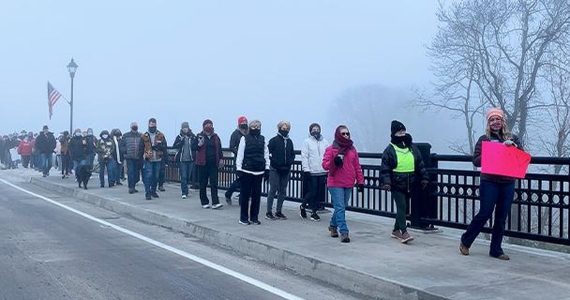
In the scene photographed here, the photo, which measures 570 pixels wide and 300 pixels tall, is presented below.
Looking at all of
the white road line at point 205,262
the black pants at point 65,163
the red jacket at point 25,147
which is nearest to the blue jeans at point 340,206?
the white road line at point 205,262

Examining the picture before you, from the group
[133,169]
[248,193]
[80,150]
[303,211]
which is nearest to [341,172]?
[248,193]

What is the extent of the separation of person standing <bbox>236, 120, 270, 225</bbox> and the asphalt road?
3.96ft

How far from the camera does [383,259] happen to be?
8.70 metres

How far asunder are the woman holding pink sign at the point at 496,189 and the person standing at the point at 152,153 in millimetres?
9485

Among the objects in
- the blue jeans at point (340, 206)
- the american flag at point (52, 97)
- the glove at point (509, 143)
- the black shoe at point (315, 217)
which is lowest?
the black shoe at point (315, 217)

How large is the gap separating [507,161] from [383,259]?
1946 millimetres

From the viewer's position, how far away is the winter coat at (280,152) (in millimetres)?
12250

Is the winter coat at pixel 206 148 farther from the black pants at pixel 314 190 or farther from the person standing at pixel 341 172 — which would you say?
the person standing at pixel 341 172

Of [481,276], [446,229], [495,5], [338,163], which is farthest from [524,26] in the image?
[481,276]

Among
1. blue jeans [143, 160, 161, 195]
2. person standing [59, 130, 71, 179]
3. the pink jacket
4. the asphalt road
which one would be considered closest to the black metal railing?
the pink jacket

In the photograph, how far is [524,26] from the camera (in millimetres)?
26453

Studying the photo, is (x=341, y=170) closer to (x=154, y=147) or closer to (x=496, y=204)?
(x=496, y=204)

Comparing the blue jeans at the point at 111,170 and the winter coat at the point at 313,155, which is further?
the blue jeans at the point at 111,170

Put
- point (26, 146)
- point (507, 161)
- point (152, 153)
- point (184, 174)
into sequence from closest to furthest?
point (507, 161) < point (152, 153) < point (184, 174) < point (26, 146)
